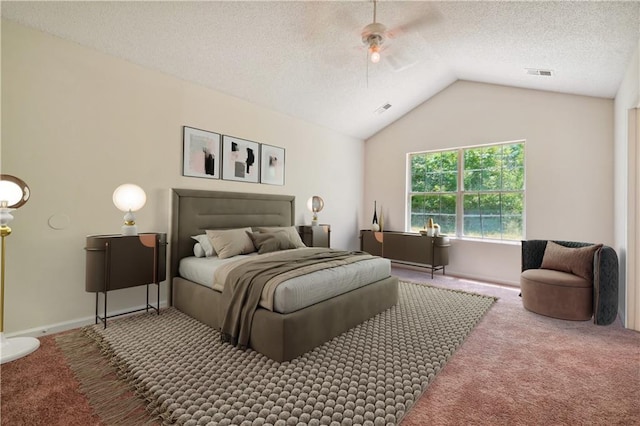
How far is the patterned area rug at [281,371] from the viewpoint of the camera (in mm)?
1661

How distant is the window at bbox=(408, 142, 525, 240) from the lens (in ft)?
15.4

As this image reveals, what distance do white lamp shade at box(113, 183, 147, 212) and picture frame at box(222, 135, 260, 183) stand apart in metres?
1.16

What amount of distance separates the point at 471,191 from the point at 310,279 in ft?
12.6

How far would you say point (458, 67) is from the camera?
446 centimetres

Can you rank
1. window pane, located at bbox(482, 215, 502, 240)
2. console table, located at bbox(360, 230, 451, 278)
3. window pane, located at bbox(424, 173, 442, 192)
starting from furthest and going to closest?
1. window pane, located at bbox(424, 173, 442, 192)
2. console table, located at bbox(360, 230, 451, 278)
3. window pane, located at bbox(482, 215, 502, 240)

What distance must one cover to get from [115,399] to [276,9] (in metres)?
3.28

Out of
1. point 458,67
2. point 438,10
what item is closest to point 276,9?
point 438,10

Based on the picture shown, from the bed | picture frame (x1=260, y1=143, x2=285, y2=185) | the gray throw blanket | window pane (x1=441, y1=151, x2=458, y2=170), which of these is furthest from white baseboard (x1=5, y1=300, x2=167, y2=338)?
window pane (x1=441, y1=151, x2=458, y2=170)

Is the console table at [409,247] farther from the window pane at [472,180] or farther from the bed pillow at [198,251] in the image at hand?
the bed pillow at [198,251]

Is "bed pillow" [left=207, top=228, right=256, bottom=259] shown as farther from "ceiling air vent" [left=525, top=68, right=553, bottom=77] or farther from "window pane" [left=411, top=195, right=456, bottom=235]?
"ceiling air vent" [left=525, top=68, right=553, bottom=77]

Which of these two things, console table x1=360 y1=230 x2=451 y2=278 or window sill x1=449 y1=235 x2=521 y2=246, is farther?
console table x1=360 y1=230 x2=451 y2=278

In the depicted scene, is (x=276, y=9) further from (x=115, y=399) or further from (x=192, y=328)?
(x=115, y=399)

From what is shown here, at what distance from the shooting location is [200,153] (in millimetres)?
3791

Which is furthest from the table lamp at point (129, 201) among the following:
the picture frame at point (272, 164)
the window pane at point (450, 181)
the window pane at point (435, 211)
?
the window pane at point (450, 181)
